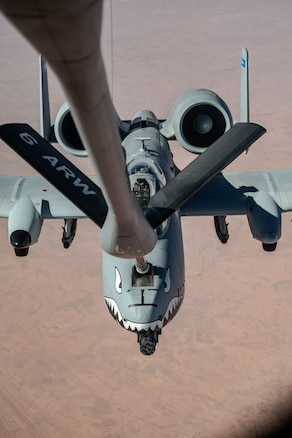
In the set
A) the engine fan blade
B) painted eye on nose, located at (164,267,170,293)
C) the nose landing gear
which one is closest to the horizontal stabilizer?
the engine fan blade

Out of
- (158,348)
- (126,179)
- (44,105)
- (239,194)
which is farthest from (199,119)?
(126,179)

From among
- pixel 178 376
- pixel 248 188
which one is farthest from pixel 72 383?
pixel 248 188

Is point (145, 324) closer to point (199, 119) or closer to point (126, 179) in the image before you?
point (126, 179)

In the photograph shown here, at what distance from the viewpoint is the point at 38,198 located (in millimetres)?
18141

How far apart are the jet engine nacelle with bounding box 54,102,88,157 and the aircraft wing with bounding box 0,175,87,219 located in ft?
4.26

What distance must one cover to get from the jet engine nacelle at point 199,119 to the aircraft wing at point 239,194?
50.6 inches

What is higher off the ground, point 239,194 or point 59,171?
point 239,194

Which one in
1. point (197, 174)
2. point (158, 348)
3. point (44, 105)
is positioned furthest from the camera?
point (44, 105)

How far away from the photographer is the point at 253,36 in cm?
4506

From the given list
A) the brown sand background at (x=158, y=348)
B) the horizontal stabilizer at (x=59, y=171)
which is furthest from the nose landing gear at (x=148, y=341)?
the horizontal stabilizer at (x=59, y=171)

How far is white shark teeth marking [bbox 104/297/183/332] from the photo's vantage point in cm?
1330

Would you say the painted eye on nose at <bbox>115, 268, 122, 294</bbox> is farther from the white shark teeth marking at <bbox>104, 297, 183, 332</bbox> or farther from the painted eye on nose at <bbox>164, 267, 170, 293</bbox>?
the painted eye on nose at <bbox>164, 267, 170, 293</bbox>

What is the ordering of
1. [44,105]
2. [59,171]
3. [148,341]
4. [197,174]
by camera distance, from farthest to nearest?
[44,105], [148,341], [197,174], [59,171]

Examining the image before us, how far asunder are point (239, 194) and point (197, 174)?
23.1 ft
